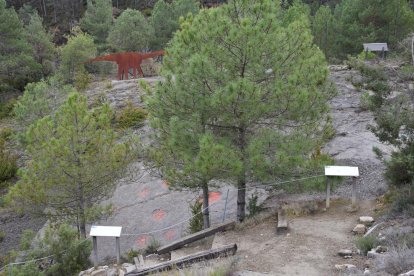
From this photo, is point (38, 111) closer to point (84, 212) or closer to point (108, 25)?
point (84, 212)

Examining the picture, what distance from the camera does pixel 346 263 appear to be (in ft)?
28.4

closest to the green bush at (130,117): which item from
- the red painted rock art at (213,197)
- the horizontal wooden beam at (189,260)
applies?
the red painted rock art at (213,197)

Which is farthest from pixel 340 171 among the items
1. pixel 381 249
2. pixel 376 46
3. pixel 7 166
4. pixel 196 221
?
pixel 7 166

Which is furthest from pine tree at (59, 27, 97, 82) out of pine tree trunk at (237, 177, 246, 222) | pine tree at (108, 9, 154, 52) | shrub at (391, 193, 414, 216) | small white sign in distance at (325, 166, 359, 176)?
shrub at (391, 193, 414, 216)

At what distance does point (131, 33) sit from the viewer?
3425 cm

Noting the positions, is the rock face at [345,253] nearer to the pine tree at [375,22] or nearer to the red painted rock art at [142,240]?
the red painted rock art at [142,240]

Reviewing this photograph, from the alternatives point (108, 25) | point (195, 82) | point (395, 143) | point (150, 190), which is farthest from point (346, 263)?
point (108, 25)

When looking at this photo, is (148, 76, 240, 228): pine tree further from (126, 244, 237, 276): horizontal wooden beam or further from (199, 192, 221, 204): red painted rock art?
(199, 192, 221, 204): red painted rock art

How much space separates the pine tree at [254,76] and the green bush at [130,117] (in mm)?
11534

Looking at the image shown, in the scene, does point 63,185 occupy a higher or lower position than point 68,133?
lower

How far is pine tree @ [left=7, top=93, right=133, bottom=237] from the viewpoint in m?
13.0

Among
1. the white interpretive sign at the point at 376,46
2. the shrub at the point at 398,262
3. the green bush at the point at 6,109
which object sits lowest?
the green bush at the point at 6,109

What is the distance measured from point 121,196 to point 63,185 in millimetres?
4726

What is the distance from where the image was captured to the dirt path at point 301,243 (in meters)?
8.70
